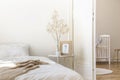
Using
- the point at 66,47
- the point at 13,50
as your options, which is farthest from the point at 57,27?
the point at 13,50

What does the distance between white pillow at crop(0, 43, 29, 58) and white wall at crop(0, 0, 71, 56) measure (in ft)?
1.16

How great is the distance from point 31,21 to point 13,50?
846mm

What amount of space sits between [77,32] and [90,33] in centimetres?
74

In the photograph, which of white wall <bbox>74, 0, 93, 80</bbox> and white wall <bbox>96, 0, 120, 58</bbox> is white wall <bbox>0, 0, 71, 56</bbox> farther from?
white wall <bbox>96, 0, 120, 58</bbox>

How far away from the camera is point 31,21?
17.2 feet

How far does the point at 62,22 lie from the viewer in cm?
529

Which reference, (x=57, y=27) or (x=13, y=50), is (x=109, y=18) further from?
(x=13, y=50)

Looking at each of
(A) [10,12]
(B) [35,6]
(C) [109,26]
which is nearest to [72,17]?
(B) [35,6]

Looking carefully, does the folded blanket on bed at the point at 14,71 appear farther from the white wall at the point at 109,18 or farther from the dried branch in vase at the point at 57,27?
the white wall at the point at 109,18

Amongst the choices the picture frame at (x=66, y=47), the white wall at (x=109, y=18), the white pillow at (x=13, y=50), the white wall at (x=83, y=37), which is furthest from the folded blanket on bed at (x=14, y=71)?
the white wall at (x=109, y=18)

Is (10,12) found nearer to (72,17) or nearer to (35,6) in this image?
(35,6)

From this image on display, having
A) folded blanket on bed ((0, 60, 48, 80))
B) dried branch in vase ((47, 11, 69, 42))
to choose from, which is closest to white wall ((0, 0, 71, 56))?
dried branch in vase ((47, 11, 69, 42))

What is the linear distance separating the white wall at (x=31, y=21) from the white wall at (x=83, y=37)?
216 mm

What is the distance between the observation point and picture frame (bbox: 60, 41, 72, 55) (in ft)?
16.8
